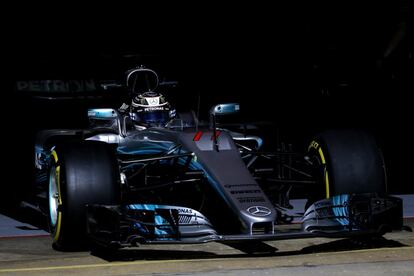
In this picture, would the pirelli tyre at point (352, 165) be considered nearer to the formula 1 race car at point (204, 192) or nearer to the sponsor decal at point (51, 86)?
the formula 1 race car at point (204, 192)

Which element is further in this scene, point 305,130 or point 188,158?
point 305,130

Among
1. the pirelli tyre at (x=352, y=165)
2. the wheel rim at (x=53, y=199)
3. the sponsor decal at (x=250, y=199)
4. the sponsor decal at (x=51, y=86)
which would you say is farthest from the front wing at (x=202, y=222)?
the sponsor decal at (x=51, y=86)

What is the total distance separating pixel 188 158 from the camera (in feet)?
34.2

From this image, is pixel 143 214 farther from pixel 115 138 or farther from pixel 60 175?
pixel 115 138

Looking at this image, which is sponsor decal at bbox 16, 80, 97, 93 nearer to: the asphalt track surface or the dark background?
the dark background

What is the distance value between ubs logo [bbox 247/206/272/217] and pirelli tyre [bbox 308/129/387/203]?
1.13 m

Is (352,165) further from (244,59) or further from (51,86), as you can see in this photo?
(244,59)

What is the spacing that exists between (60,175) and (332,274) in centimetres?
247

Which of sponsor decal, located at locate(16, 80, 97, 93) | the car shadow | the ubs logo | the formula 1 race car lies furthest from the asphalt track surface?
sponsor decal, located at locate(16, 80, 97, 93)

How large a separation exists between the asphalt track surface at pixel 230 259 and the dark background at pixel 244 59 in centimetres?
616

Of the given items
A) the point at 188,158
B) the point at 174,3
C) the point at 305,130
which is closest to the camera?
the point at 188,158

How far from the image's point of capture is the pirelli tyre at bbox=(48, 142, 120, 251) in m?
9.73

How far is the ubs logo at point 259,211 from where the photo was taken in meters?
9.38

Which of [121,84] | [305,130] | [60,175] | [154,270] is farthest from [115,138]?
[305,130]
